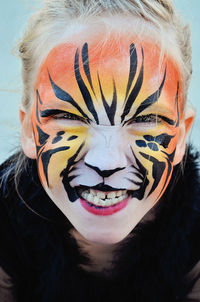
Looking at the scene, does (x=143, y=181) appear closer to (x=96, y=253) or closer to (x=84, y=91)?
(x=84, y=91)

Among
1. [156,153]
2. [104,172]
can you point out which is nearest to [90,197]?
[104,172]

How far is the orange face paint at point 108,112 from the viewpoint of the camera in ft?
3.97

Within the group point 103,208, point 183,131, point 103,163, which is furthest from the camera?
point 183,131

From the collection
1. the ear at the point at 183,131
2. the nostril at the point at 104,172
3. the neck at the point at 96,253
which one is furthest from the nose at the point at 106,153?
the neck at the point at 96,253

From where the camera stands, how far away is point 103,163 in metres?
1.18

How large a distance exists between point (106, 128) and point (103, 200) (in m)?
0.21

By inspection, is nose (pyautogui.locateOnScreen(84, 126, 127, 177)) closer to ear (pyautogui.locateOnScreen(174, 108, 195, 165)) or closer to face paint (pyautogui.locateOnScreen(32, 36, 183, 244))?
face paint (pyautogui.locateOnScreen(32, 36, 183, 244))

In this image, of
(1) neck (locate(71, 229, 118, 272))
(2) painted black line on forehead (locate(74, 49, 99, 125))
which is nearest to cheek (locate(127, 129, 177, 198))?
(2) painted black line on forehead (locate(74, 49, 99, 125))

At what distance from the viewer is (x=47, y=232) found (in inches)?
60.4

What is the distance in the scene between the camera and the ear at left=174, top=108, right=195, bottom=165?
1439mm

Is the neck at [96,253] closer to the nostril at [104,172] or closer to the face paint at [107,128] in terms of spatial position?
the face paint at [107,128]

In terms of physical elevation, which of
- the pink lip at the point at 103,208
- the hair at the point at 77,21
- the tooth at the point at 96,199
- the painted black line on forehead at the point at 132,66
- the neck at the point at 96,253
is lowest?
the neck at the point at 96,253

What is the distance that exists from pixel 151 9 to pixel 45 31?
32 centimetres

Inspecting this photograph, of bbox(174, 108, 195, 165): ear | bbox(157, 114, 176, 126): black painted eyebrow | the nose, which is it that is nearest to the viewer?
the nose
